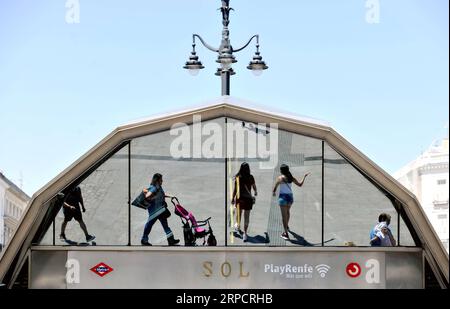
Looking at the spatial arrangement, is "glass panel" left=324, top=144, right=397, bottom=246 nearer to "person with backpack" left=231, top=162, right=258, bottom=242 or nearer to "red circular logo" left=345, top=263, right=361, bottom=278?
"red circular logo" left=345, top=263, right=361, bottom=278

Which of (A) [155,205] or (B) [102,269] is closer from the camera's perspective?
(B) [102,269]

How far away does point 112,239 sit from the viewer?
84.4 ft

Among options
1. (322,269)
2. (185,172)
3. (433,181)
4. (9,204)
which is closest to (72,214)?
(185,172)

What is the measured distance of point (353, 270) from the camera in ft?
83.6

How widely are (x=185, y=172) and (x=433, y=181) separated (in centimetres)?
6309

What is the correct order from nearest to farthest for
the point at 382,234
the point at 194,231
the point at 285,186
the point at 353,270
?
the point at 353,270 < the point at 194,231 < the point at 285,186 < the point at 382,234

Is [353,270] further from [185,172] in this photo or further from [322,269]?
[185,172]

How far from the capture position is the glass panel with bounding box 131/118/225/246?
25547 mm

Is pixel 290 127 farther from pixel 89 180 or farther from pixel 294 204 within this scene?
pixel 89 180
